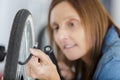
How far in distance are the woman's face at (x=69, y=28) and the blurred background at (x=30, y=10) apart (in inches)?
8.1

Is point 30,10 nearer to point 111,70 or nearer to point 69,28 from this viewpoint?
point 69,28

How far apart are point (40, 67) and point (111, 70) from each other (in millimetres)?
213

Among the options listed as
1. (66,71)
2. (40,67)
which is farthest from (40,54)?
(66,71)

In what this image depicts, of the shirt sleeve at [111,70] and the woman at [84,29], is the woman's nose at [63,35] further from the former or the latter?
the shirt sleeve at [111,70]

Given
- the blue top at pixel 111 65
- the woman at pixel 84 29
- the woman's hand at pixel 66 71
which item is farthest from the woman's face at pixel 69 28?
the woman's hand at pixel 66 71

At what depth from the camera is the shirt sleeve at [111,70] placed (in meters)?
0.76

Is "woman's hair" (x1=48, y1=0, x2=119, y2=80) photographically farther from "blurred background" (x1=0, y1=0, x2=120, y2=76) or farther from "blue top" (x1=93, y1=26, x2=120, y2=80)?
"blurred background" (x1=0, y1=0, x2=120, y2=76)

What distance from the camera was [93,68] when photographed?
101 centimetres

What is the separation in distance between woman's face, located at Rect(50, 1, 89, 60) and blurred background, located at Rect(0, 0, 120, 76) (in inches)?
8.1

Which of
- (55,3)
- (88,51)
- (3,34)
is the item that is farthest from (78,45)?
(3,34)

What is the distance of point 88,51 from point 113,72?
0.70ft

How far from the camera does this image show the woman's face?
90cm

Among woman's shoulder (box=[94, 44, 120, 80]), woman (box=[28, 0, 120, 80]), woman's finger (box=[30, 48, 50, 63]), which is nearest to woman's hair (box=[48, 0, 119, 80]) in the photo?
woman (box=[28, 0, 120, 80])

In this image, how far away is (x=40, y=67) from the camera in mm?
745
